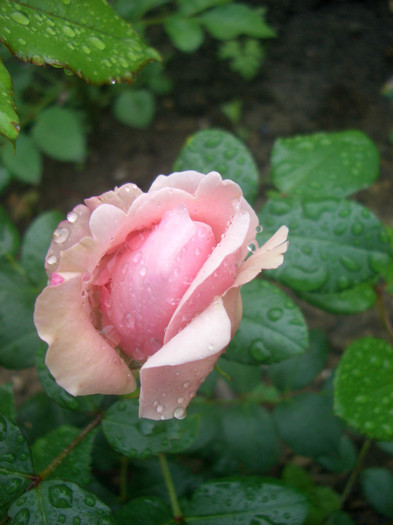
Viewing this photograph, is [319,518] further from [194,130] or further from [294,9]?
[294,9]

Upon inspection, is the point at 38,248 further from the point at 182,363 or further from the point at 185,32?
the point at 185,32

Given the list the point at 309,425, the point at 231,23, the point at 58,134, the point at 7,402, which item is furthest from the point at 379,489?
the point at 58,134

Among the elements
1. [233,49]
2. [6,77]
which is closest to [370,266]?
[6,77]

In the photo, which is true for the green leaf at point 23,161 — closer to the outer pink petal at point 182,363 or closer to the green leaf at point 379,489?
the outer pink petal at point 182,363

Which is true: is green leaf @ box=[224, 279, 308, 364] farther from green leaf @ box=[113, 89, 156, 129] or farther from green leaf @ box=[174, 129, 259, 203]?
green leaf @ box=[113, 89, 156, 129]

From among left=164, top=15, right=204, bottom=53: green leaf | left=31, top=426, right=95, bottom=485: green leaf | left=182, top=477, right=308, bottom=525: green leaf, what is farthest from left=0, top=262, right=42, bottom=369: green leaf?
left=164, top=15, right=204, bottom=53: green leaf

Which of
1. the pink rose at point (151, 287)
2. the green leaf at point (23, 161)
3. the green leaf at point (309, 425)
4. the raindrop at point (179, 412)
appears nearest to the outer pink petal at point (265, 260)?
the pink rose at point (151, 287)
